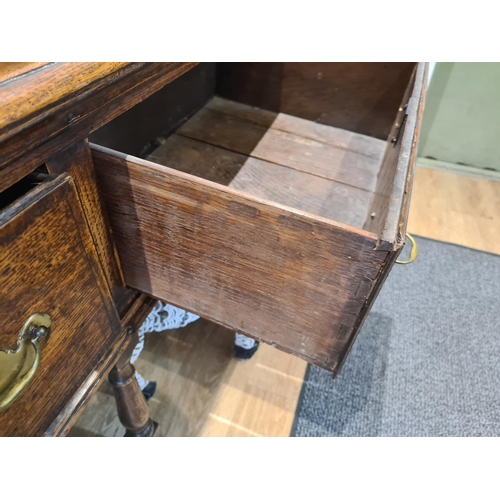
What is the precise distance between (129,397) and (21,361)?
36 cm

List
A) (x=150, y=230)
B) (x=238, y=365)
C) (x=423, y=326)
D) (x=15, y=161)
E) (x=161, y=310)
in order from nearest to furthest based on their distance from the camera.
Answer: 1. (x=15, y=161)
2. (x=150, y=230)
3. (x=161, y=310)
4. (x=238, y=365)
5. (x=423, y=326)

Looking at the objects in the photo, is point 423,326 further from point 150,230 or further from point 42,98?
point 42,98

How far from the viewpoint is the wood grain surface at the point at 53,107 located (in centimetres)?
27

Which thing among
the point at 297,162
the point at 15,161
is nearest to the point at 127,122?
the point at 297,162

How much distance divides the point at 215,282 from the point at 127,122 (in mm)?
377

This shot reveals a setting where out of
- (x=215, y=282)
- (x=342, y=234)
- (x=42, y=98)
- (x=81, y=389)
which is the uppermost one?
(x=42, y=98)

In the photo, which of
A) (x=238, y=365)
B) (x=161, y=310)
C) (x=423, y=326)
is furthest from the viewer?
(x=423, y=326)

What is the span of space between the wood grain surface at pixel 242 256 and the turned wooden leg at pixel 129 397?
6.7 inches

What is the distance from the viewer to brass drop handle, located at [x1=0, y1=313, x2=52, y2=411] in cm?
33

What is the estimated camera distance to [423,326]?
1.08 m

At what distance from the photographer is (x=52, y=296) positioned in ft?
1.20

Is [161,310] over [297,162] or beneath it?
beneath

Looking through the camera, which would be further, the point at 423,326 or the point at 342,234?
the point at 423,326

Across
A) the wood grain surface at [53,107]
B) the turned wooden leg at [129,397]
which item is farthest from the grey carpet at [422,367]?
the wood grain surface at [53,107]
